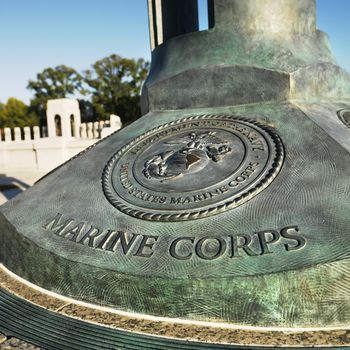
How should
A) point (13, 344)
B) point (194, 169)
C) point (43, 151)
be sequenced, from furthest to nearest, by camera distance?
point (43, 151), point (194, 169), point (13, 344)

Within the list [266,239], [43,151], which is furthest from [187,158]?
[43,151]

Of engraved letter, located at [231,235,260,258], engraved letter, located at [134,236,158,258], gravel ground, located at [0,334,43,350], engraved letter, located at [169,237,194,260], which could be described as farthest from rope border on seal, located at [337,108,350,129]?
gravel ground, located at [0,334,43,350]

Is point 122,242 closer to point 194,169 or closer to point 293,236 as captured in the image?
point 194,169

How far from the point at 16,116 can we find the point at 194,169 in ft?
135

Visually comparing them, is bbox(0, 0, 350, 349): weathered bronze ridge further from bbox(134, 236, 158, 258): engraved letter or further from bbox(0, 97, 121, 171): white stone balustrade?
bbox(0, 97, 121, 171): white stone balustrade

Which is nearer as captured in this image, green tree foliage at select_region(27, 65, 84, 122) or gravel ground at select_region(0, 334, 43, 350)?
gravel ground at select_region(0, 334, 43, 350)

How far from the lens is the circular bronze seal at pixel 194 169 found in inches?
79.4

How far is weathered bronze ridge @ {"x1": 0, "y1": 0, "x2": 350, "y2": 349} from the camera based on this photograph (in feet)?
5.12

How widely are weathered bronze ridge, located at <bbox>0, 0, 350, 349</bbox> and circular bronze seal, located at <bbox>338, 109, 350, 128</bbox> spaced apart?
13 mm

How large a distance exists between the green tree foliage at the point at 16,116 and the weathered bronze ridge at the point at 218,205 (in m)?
39.2

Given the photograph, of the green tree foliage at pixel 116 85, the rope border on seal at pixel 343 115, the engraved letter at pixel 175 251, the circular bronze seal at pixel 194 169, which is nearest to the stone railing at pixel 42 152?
the circular bronze seal at pixel 194 169

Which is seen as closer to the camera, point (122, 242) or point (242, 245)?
point (242, 245)

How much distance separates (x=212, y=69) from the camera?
2.96 m

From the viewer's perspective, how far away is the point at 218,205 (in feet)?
6.43
